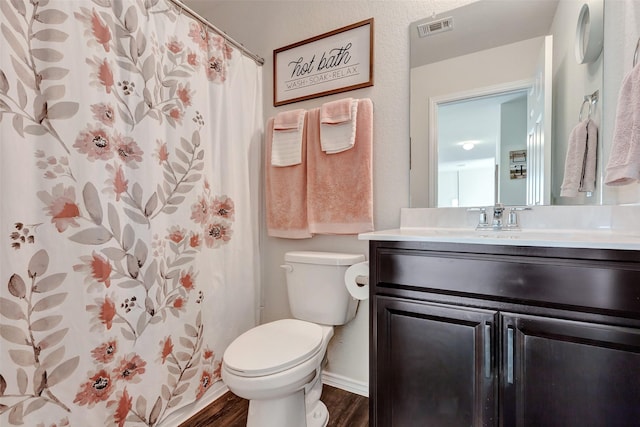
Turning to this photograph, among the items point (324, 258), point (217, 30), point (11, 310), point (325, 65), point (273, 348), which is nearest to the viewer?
point (11, 310)

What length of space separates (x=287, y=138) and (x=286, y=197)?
34 cm

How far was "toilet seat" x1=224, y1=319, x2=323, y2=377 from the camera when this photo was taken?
42.0 inches

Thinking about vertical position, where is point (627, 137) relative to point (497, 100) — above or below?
below

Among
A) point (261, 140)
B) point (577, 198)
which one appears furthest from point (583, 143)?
point (261, 140)

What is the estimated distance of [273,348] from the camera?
118cm

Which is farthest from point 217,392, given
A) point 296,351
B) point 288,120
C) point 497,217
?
point 497,217

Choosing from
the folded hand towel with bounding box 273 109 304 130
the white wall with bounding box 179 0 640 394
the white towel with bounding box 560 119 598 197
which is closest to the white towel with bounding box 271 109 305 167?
the folded hand towel with bounding box 273 109 304 130

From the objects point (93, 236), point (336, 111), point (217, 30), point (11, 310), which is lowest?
point (11, 310)

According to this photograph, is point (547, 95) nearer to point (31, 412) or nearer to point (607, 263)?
point (607, 263)

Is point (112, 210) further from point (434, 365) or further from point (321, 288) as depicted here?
point (434, 365)

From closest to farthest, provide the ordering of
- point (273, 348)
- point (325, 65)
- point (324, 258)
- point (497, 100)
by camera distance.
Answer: point (273, 348) → point (497, 100) → point (324, 258) → point (325, 65)

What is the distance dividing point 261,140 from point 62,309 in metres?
1.29

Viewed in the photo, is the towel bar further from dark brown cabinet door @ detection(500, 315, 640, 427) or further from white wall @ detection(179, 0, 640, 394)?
dark brown cabinet door @ detection(500, 315, 640, 427)

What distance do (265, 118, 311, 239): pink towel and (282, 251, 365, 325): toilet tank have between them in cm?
21
